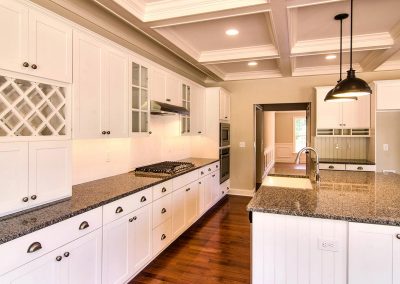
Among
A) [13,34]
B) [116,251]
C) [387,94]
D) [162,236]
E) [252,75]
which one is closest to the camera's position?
[13,34]

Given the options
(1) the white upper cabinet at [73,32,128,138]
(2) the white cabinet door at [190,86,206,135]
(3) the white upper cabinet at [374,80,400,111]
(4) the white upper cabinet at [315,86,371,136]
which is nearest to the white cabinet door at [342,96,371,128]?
(4) the white upper cabinet at [315,86,371,136]

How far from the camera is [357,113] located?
16.0ft

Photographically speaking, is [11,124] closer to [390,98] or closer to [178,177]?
[178,177]

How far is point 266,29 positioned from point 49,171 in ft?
9.28

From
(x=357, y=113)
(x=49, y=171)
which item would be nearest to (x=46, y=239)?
(x=49, y=171)

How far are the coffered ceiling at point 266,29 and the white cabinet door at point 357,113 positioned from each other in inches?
25.0

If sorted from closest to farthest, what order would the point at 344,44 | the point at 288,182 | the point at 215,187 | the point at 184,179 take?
the point at 288,182
the point at 184,179
the point at 344,44
the point at 215,187

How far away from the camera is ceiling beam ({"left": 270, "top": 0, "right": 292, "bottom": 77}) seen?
2512 mm

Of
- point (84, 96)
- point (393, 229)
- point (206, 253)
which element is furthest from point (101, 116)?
point (393, 229)

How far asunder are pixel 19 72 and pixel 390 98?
5188 mm

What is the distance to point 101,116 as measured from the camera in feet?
8.12

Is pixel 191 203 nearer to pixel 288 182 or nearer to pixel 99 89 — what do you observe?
pixel 288 182

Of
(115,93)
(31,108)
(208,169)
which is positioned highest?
(115,93)

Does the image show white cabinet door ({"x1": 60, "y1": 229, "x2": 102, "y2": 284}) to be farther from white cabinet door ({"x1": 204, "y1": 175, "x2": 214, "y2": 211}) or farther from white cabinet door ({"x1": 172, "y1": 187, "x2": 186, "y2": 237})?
white cabinet door ({"x1": 204, "y1": 175, "x2": 214, "y2": 211})
